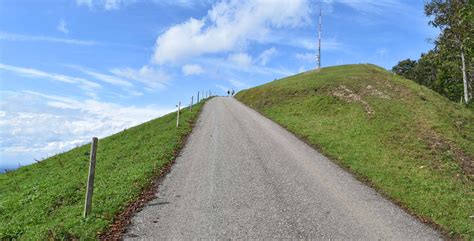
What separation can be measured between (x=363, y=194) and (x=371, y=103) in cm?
2265

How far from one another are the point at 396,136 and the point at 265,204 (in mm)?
14977

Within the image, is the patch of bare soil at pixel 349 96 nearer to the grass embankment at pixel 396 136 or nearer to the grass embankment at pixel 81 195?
the grass embankment at pixel 396 136

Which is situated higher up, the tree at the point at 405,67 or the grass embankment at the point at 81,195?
the tree at the point at 405,67

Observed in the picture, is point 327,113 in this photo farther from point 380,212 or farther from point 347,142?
point 380,212

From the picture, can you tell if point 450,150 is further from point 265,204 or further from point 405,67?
point 405,67

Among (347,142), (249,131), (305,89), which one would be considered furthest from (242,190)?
(305,89)

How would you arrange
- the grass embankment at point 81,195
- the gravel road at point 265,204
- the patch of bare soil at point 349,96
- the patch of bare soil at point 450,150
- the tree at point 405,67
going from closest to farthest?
the gravel road at point 265,204 < the grass embankment at point 81,195 < the patch of bare soil at point 450,150 < the patch of bare soil at point 349,96 < the tree at point 405,67

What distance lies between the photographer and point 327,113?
111ft

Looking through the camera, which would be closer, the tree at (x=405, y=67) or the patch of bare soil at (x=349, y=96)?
the patch of bare soil at (x=349, y=96)

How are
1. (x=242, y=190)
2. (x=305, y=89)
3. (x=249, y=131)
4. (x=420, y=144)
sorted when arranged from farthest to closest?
1. (x=305, y=89)
2. (x=249, y=131)
3. (x=420, y=144)
4. (x=242, y=190)

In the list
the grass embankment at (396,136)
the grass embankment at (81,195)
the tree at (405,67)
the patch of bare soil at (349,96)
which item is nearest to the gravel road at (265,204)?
the grass embankment at (81,195)

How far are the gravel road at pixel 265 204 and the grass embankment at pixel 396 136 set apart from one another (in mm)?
1205

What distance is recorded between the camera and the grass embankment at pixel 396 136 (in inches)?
522

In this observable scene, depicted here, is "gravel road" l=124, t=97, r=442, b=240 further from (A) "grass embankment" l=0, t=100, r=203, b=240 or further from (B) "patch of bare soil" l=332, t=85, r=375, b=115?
(B) "patch of bare soil" l=332, t=85, r=375, b=115
